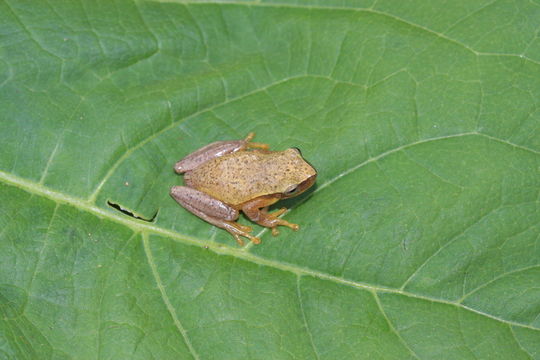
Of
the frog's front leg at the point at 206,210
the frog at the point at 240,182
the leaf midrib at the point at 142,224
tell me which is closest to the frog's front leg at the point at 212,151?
the frog at the point at 240,182

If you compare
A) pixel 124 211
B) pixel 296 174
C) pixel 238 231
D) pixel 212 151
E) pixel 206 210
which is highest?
pixel 212 151

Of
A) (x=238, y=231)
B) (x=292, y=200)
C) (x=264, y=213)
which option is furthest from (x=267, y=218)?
(x=292, y=200)

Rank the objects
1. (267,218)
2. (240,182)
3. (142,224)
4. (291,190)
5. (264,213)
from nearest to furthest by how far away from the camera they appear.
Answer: (142,224) → (267,218) → (264,213) → (291,190) → (240,182)

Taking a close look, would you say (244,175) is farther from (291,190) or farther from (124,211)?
(124,211)

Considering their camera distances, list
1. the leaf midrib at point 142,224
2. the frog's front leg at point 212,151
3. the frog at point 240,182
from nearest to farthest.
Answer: the leaf midrib at point 142,224, the frog at point 240,182, the frog's front leg at point 212,151

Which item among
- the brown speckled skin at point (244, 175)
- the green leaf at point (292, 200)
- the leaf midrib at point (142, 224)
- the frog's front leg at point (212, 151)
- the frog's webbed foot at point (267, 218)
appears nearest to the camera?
the green leaf at point (292, 200)

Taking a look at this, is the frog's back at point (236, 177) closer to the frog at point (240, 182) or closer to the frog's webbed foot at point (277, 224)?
the frog at point (240, 182)

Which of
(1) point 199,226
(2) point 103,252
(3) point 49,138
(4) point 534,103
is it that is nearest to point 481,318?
(4) point 534,103
